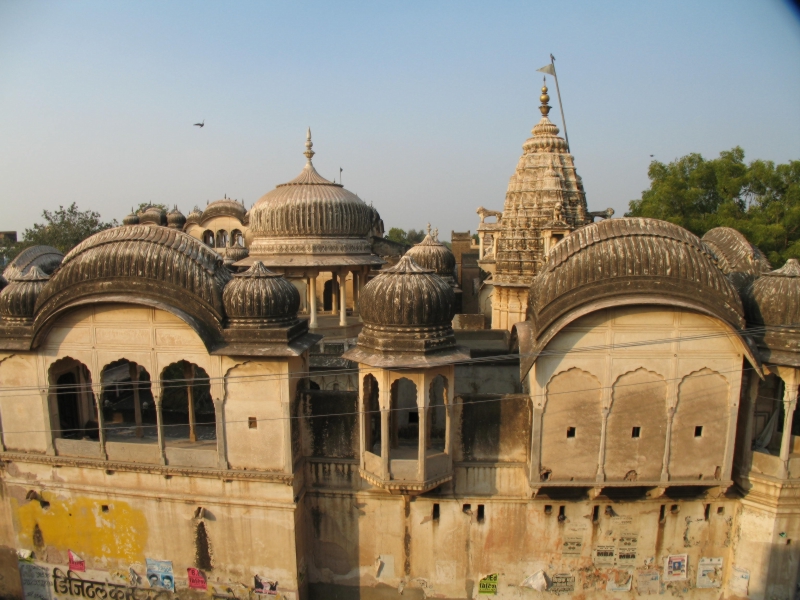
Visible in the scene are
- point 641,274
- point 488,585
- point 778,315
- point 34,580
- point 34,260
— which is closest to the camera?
point 641,274

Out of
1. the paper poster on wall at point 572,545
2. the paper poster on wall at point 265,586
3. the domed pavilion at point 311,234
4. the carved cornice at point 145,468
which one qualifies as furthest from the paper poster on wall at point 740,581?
the domed pavilion at point 311,234

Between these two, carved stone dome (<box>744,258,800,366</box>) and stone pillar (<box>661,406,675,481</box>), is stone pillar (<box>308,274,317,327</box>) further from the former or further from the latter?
Result: carved stone dome (<box>744,258,800,366</box>)

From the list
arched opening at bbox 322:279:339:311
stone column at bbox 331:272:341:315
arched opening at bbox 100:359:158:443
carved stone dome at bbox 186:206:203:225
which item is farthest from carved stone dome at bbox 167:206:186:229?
arched opening at bbox 100:359:158:443

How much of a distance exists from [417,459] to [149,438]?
5.94m

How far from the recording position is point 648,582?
9.89m

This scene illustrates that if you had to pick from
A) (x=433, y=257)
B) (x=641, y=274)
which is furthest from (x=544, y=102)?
(x=641, y=274)

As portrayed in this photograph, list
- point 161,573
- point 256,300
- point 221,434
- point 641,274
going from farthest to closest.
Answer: point 161,573 < point 221,434 < point 256,300 < point 641,274

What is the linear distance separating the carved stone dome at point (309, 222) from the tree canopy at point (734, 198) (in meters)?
16.2

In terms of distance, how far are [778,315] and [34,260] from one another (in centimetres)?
1695

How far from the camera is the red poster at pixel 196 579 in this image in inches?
392

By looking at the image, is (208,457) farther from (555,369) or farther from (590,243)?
(590,243)

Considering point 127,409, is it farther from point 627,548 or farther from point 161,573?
point 627,548

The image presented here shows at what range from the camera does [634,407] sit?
30.1 feet

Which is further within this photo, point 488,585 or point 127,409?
point 127,409
